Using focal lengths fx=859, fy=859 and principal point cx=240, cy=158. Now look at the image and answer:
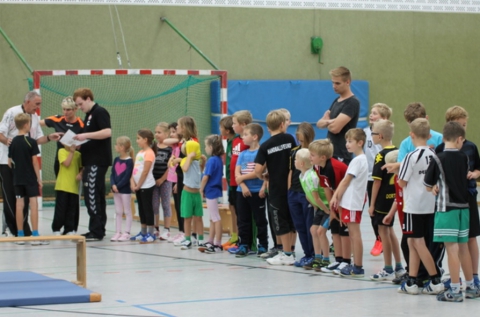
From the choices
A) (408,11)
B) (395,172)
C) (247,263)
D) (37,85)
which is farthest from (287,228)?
(408,11)

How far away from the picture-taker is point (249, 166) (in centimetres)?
970

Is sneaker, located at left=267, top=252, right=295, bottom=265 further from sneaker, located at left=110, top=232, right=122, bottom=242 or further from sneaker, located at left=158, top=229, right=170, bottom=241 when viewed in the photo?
sneaker, located at left=110, top=232, right=122, bottom=242

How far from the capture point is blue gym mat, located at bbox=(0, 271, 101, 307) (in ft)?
22.5

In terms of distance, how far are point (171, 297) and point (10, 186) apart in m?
4.77

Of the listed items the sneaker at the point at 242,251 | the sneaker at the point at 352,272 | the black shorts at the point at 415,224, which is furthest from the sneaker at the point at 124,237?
the black shorts at the point at 415,224

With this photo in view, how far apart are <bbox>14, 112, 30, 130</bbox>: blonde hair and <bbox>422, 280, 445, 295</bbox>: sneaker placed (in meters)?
5.86

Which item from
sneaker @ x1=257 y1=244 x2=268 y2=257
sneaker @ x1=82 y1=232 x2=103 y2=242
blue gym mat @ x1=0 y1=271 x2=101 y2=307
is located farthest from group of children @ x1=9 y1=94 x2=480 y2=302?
blue gym mat @ x1=0 y1=271 x2=101 y2=307

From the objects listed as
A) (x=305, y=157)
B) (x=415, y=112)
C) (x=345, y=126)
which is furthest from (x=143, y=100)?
(x=415, y=112)

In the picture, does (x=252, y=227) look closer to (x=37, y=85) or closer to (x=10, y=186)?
(x=10, y=186)

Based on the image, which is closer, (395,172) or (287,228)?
(395,172)

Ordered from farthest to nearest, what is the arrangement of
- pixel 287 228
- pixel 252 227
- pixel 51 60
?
pixel 51 60
pixel 252 227
pixel 287 228

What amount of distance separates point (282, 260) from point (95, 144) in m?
3.53

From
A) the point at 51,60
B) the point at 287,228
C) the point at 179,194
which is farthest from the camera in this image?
the point at 51,60

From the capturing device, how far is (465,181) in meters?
6.91
